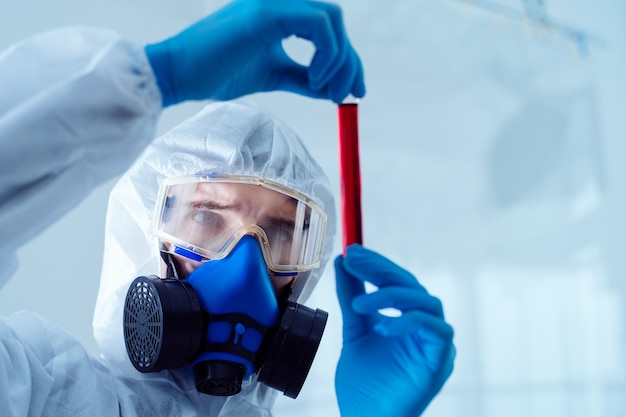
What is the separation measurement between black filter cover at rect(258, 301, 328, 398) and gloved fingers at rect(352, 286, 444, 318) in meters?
0.12

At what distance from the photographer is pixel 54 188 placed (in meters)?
0.60

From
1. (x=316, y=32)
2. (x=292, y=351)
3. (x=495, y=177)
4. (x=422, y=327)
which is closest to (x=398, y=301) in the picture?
(x=422, y=327)

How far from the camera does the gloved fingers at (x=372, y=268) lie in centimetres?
102

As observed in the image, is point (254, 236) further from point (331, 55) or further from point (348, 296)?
point (331, 55)

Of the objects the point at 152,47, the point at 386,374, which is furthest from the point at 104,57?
the point at 386,374

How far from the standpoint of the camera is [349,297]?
3.57 feet

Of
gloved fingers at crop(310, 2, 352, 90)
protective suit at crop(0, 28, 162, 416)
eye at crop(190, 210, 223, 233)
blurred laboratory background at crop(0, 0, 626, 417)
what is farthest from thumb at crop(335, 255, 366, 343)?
blurred laboratory background at crop(0, 0, 626, 417)

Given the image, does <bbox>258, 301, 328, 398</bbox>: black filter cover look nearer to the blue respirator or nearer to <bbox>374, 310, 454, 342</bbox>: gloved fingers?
the blue respirator

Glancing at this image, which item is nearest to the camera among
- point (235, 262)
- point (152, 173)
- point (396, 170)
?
point (235, 262)

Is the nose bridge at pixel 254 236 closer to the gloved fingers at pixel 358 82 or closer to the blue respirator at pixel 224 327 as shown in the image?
the blue respirator at pixel 224 327

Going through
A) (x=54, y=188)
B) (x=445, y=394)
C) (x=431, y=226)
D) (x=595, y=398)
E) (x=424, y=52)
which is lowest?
(x=445, y=394)

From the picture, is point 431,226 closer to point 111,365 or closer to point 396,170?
point 396,170

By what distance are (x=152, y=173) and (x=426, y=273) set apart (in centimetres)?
126

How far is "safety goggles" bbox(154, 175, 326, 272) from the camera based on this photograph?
111 centimetres
